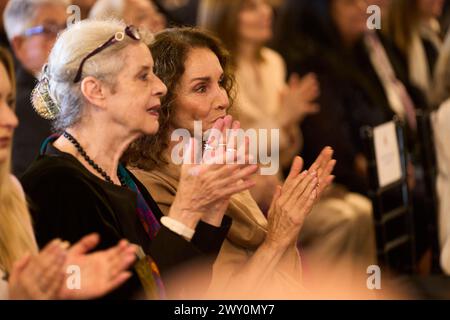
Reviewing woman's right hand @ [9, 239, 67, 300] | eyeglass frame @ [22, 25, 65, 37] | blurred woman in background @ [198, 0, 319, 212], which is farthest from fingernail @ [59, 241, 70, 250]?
blurred woman in background @ [198, 0, 319, 212]

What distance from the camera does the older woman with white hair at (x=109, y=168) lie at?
2355mm

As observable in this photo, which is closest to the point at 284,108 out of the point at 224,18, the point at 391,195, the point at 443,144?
the point at 224,18

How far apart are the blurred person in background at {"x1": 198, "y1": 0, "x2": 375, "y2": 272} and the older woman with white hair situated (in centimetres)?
171

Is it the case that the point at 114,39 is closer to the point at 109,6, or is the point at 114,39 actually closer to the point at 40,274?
the point at 40,274

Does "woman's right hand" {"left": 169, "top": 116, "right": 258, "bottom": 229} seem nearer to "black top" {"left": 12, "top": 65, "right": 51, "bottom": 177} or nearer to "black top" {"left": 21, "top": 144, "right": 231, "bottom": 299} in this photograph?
"black top" {"left": 21, "top": 144, "right": 231, "bottom": 299}

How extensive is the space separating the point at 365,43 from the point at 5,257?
2.89 metres

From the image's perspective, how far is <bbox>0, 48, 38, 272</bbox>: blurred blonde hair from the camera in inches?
91.8

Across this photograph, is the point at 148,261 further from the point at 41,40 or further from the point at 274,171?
the point at 274,171

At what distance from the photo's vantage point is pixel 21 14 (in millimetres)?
3316

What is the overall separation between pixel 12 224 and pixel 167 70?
586mm

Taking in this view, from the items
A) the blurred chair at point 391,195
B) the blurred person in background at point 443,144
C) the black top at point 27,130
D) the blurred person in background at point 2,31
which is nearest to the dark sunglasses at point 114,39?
the black top at point 27,130

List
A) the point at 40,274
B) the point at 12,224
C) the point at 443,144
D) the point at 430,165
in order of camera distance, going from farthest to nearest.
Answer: the point at 430,165
the point at 443,144
the point at 12,224
the point at 40,274

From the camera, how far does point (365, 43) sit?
4.90 m
